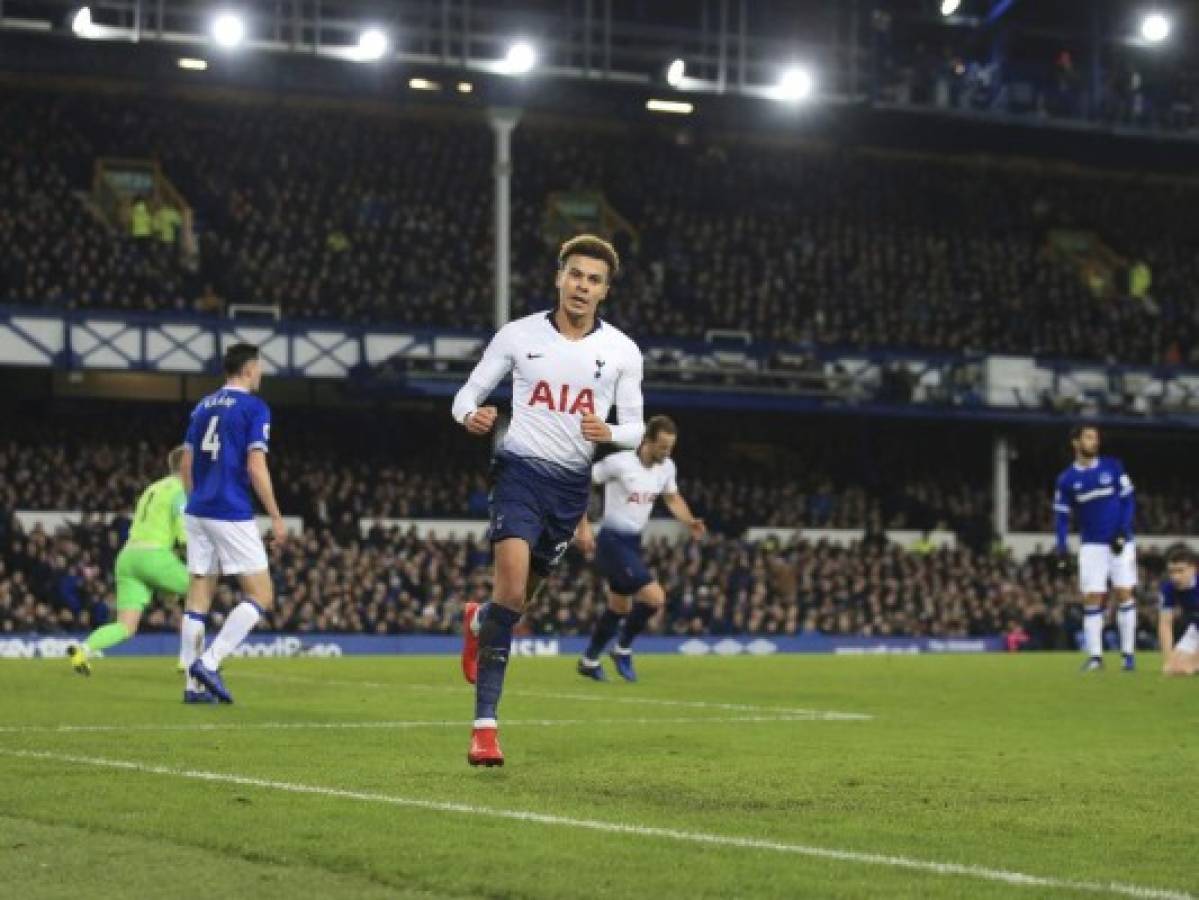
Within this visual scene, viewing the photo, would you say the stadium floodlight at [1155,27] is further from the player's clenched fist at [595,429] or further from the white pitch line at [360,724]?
the player's clenched fist at [595,429]

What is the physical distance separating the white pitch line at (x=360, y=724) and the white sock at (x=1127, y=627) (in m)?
11.5

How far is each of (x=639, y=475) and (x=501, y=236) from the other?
20.9 m

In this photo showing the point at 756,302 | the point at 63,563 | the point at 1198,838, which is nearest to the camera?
the point at 1198,838

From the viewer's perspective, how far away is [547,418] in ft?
35.9

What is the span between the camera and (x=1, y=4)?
1657 inches

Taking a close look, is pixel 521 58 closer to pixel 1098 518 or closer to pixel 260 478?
pixel 1098 518

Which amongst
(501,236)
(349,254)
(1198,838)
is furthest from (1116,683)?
(349,254)

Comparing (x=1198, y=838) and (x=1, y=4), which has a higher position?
(x=1, y=4)

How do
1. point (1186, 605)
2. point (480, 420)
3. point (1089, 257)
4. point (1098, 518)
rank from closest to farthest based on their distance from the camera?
1. point (480, 420)
2. point (1186, 605)
3. point (1098, 518)
4. point (1089, 257)

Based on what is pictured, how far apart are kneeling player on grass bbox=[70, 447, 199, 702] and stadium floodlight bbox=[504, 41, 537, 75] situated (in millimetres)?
23808

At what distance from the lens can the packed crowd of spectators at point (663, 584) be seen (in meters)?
34.8

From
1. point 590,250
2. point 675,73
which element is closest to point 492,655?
point 590,250

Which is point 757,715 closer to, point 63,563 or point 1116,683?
point 1116,683

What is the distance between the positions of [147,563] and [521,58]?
24.7m
